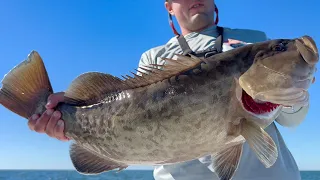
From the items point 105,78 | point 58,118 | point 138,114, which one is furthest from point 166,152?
point 58,118

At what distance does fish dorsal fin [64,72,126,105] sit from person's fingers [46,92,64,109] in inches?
2.3

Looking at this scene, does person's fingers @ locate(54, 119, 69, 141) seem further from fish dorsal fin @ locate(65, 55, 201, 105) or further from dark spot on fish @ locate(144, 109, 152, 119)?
dark spot on fish @ locate(144, 109, 152, 119)

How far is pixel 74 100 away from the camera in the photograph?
10.9 ft

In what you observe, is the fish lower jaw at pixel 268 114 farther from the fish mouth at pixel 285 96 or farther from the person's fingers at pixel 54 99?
the person's fingers at pixel 54 99

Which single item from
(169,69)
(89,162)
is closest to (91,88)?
(89,162)

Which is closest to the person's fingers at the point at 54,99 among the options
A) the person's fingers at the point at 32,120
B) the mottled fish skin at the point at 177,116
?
the person's fingers at the point at 32,120

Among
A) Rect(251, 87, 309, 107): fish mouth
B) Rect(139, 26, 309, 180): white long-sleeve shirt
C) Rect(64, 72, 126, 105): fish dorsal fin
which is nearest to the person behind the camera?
Rect(251, 87, 309, 107): fish mouth

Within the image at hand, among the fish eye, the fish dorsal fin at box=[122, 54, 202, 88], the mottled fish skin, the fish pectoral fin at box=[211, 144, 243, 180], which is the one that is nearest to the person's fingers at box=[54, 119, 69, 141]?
the mottled fish skin

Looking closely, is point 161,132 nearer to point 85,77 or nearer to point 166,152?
point 166,152

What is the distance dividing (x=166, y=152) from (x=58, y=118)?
1.06m

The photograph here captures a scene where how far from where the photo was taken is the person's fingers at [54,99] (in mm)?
3340

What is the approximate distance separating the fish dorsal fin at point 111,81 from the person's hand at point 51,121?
0.38 feet

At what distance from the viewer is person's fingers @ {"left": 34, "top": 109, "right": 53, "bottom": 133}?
131 inches

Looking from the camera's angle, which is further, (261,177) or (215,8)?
(215,8)
